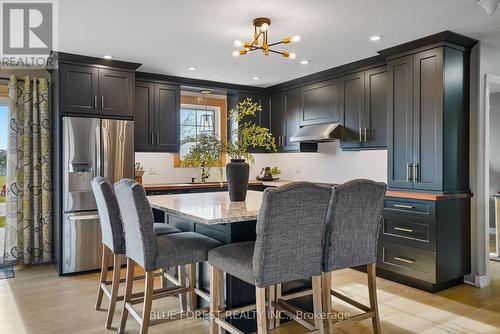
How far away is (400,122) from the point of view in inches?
152

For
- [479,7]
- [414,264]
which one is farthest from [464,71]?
[414,264]

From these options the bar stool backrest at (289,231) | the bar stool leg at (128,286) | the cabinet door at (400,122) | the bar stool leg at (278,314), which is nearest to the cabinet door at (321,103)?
the cabinet door at (400,122)

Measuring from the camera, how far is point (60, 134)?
13.3 feet

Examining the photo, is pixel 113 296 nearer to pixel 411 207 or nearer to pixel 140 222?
pixel 140 222

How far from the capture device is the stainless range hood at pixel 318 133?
15.1ft

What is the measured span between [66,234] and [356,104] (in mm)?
3671

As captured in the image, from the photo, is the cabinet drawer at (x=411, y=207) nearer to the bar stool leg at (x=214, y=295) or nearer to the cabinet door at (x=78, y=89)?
the bar stool leg at (x=214, y=295)

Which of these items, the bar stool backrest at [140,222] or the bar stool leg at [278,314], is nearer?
the bar stool backrest at [140,222]

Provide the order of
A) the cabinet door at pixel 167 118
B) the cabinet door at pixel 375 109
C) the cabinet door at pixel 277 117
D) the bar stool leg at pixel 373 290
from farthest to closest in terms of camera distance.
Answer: the cabinet door at pixel 277 117
the cabinet door at pixel 167 118
the cabinet door at pixel 375 109
the bar stool leg at pixel 373 290

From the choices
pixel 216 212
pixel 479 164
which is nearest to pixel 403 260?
pixel 479 164

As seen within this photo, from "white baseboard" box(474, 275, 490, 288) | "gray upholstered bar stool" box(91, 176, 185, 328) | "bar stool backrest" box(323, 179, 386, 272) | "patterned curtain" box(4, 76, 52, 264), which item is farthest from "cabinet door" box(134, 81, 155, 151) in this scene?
"white baseboard" box(474, 275, 490, 288)

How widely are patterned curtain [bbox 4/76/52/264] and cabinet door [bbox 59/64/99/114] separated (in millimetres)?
533

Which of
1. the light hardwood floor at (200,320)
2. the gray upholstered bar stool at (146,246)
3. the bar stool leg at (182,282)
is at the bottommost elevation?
the light hardwood floor at (200,320)

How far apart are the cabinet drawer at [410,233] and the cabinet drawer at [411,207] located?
100 mm
